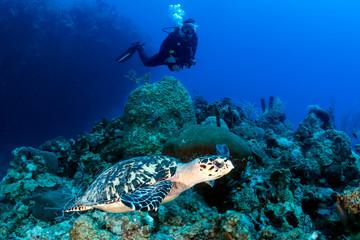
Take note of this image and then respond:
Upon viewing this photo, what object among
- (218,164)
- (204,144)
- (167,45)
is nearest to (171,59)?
(167,45)

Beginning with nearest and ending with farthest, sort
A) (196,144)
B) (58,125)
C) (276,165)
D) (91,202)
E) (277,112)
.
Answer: (91,202), (196,144), (276,165), (277,112), (58,125)

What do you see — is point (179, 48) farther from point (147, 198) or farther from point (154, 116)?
point (147, 198)

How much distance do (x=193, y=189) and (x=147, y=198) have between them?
147cm

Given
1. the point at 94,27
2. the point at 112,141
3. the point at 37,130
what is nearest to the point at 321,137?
the point at 112,141

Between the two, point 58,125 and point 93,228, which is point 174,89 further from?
point 58,125

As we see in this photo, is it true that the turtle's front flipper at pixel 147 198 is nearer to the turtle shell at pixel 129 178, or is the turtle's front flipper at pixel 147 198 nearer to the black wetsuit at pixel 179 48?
the turtle shell at pixel 129 178

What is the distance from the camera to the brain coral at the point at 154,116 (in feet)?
17.0

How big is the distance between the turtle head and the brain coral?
2.63m

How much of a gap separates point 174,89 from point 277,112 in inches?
286

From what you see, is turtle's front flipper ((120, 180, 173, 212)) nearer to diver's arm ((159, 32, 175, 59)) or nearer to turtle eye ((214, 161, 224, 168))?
turtle eye ((214, 161, 224, 168))

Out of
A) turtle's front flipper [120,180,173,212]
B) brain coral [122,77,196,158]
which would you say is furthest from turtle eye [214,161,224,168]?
brain coral [122,77,196,158]

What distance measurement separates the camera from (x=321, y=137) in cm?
614

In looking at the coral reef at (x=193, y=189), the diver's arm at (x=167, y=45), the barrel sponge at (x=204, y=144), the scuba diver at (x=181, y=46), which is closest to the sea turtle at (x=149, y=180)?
the coral reef at (x=193, y=189)

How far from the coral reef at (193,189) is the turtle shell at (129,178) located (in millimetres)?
242
